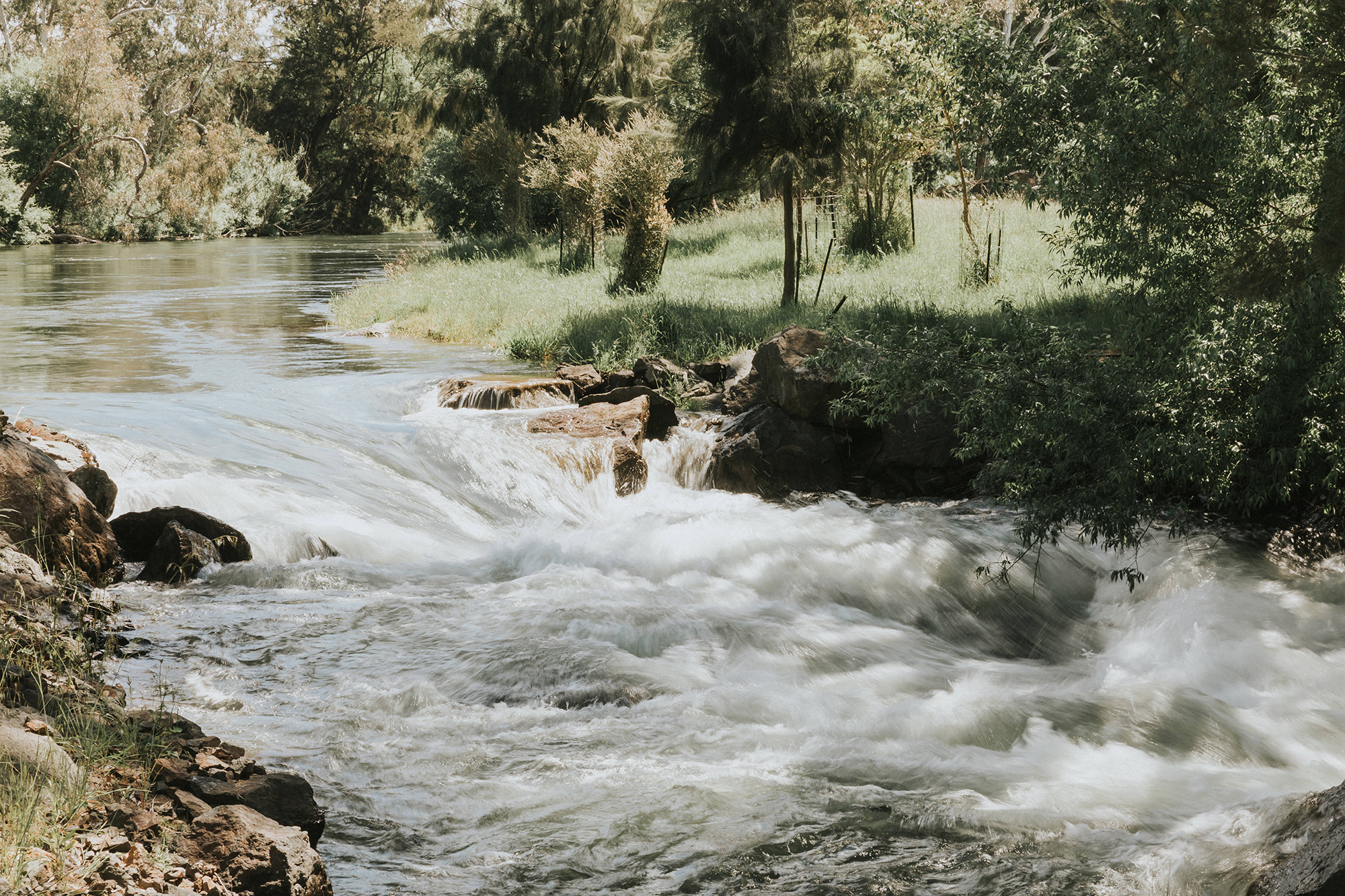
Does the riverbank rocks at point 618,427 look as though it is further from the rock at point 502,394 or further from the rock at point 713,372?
the rock at point 713,372

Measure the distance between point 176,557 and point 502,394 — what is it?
19.9 feet

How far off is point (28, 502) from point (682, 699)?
182 inches

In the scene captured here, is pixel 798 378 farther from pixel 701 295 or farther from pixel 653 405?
pixel 701 295

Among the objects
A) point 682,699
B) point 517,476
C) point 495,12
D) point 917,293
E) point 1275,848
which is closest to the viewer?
point 1275,848

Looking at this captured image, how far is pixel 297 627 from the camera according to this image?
281 inches

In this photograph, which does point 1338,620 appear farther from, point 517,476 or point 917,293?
point 917,293

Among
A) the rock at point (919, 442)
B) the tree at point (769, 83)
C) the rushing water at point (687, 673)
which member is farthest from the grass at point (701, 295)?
the rushing water at point (687, 673)

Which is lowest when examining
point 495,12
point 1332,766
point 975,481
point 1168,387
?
point 1332,766

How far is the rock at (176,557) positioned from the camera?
7.88 metres

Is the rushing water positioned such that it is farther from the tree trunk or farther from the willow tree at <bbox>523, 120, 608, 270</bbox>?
the willow tree at <bbox>523, 120, 608, 270</bbox>

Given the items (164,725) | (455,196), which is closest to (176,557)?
(164,725)

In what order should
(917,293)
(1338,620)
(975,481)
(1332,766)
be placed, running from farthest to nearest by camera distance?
1. (917,293)
2. (975,481)
3. (1338,620)
4. (1332,766)

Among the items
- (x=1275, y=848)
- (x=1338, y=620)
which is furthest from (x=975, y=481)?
(x=1275, y=848)

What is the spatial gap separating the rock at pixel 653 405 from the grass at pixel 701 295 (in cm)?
271
